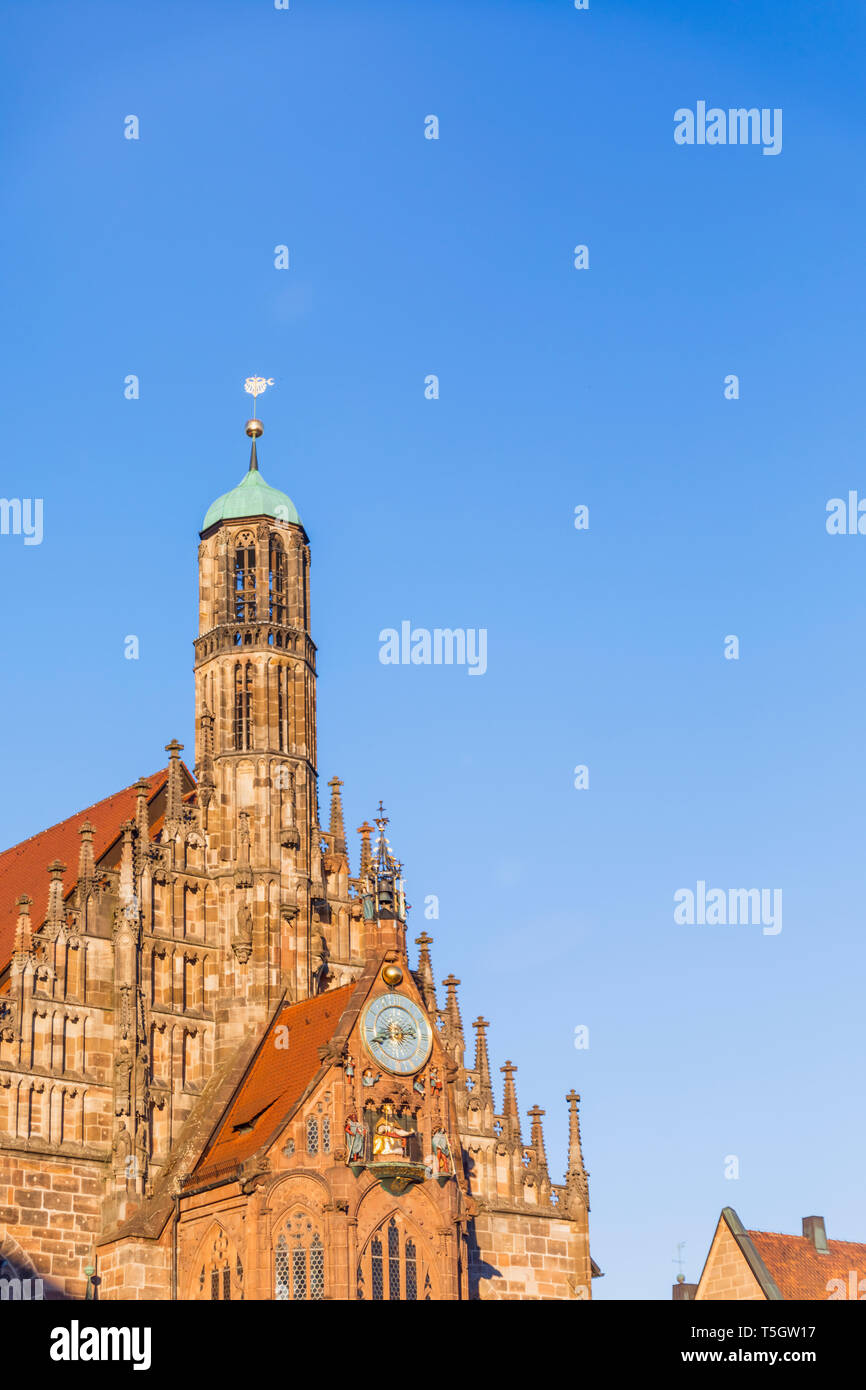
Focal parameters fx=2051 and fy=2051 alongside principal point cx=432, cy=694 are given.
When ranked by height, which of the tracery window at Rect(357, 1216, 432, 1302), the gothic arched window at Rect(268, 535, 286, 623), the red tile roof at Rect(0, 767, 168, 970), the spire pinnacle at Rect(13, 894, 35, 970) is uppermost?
the gothic arched window at Rect(268, 535, 286, 623)

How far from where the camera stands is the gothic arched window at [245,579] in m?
63.2

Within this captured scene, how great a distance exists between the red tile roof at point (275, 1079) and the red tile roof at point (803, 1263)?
55.0ft

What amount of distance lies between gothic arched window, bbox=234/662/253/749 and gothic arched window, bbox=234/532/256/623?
5.26ft

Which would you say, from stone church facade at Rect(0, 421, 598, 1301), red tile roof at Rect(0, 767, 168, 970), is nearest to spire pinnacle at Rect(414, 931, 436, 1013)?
stone church facade at Rect(0, 421, 598, 1301)

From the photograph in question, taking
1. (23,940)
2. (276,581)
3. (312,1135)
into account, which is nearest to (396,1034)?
(312,1135)

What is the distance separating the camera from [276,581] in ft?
209

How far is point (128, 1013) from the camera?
55562 millimetres

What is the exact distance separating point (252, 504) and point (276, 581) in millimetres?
2574

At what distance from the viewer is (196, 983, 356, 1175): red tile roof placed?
53625mm

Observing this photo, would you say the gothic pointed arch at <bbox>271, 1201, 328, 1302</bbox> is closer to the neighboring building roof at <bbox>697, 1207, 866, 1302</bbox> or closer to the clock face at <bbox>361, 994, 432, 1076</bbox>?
the clock face at <bbox>361, 994, 432, 1076</bbox>

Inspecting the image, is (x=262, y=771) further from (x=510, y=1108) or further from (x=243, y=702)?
(x=510, y=1108)

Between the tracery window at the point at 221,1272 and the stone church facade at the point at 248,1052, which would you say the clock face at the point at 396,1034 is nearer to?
the stone church facade at the point at 248,1052
